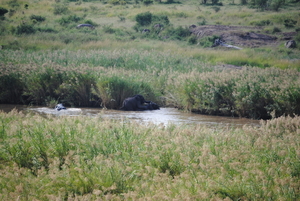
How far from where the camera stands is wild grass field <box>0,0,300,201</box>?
5082 millimetres

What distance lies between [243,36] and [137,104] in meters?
26.6

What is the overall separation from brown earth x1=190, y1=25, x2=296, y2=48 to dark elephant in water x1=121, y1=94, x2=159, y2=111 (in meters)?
22.6

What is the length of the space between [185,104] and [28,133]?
850cm

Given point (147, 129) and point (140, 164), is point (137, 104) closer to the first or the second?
point (147, 129)

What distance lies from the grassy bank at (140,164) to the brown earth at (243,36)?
30.1 m

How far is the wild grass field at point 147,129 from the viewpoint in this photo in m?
5.08

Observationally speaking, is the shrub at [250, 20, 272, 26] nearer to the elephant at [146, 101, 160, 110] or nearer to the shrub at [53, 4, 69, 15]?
the shrub at [53, 4, 69, 15]

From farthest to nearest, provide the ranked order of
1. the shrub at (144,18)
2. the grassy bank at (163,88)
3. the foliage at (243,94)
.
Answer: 1. the shrub at (144,18)
2. the grassy bank at (163,88)
3. the foliage at (243,94)

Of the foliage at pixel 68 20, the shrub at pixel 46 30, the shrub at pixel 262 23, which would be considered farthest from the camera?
the shrub at pixel 262 23

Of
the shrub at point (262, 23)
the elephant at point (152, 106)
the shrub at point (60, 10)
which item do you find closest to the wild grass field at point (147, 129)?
the elephant at point (152, 106)

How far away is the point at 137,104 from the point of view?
A: 1485 cm

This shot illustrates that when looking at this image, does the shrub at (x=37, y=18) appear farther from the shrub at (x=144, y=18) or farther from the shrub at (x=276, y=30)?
the shrub at (x=276, y=30)

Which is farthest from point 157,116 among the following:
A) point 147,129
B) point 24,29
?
point 24,29

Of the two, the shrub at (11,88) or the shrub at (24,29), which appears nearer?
the shrub at (11,88)
